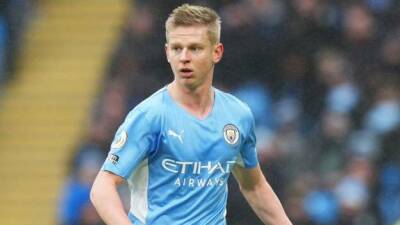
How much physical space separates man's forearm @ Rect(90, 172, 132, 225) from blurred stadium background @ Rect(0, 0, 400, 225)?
568cm

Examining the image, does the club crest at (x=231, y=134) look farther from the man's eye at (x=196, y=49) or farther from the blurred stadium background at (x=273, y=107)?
the blurred stadium background at (x=273, y=107)

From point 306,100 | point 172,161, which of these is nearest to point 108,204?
point 172,161

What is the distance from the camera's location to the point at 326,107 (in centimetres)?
1355

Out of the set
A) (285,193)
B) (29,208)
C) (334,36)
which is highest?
(334,36)

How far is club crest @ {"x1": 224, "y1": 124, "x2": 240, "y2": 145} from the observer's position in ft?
24.1

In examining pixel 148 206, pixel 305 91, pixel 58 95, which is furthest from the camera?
pixel 58 95

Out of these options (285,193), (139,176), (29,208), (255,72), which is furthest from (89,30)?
(139,176)

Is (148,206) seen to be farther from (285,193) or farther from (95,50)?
(95,50)

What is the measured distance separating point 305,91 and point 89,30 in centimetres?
497

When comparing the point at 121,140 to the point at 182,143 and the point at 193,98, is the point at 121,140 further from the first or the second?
the point at 193,98

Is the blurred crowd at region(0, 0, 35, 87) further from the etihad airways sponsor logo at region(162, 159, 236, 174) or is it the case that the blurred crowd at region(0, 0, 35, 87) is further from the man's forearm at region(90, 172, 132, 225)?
the man's forearm at region(90, 172, 132, 225)

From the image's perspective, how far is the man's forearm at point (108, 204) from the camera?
674 cm

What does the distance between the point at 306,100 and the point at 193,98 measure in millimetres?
6588

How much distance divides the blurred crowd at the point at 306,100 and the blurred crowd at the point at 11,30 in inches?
72.3
